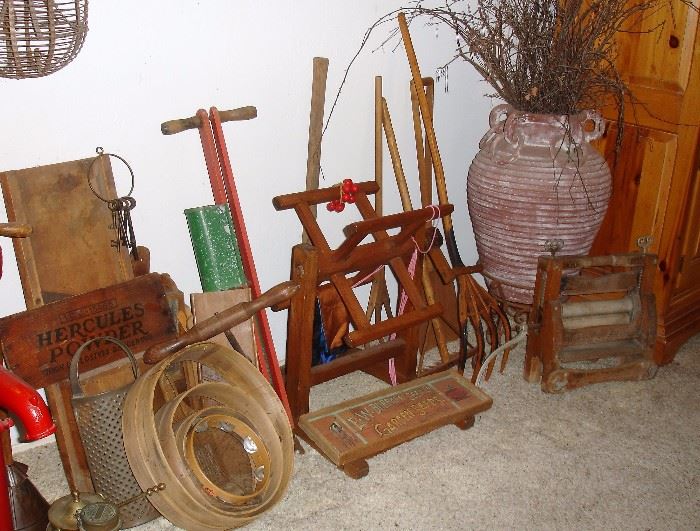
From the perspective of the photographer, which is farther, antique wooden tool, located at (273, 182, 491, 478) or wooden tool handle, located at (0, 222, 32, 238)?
antique wooden tool, located at (273, 182, 491, 478)

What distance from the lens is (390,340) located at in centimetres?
263

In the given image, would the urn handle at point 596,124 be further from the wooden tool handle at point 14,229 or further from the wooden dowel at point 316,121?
the wooden tool handle at point 14,229

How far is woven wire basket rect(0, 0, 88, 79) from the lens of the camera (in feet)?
5.02

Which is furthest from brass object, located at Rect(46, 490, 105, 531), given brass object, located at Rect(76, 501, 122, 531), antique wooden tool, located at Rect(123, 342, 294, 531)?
antique wooden tool, located at Rect(123, 342, 294, 531)

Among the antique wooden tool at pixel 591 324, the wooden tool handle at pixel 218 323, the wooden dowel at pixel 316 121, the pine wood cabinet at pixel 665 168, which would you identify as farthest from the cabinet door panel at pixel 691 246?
the wooden tool handle at pixel 218 323

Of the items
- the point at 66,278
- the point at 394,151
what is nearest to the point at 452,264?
the point at 394,151

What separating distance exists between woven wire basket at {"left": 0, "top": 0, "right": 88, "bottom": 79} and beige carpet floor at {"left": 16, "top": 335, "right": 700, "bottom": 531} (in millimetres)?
1193

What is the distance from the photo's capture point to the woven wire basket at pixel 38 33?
1.53 meters

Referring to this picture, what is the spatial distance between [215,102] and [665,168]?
158cm

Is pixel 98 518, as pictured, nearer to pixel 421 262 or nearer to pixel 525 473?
pixel 525 473

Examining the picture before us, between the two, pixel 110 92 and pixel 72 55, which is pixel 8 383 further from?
pixel 110 92

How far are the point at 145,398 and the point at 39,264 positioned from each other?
20.0 inches

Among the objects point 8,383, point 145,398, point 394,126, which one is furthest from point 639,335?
point 8,383

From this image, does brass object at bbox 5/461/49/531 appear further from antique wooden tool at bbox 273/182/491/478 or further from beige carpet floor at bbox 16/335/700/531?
antique wooden tool at bbox 273/182/491/478
